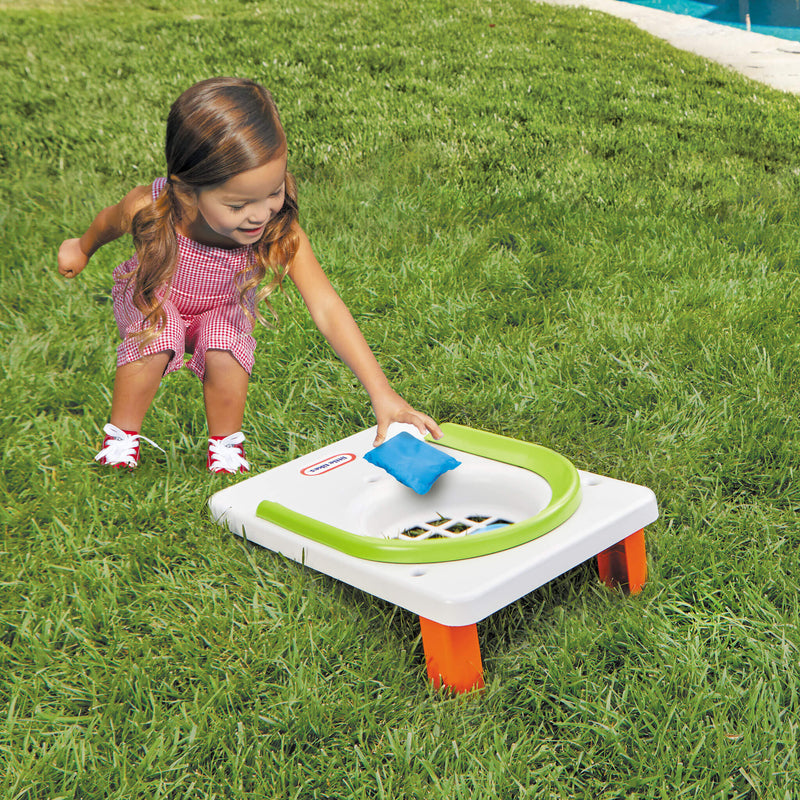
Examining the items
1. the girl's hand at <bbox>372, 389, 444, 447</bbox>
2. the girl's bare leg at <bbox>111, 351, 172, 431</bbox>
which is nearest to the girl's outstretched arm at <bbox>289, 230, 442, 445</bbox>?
the girl's hand at <bbox>372, 389, 444, 447</bbox>

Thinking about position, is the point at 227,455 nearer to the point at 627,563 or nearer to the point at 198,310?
the point at 198,310

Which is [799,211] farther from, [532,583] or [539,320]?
[532,583]

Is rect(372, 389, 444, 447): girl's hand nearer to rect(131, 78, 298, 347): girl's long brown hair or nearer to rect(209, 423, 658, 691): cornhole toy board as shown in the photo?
rect(209, 423, 658, 691): cornhole toy board

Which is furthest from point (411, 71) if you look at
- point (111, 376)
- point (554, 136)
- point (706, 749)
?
point (706, 749)

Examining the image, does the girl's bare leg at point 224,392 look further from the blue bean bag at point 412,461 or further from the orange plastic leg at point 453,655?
the orange plastic leg at point 453,655

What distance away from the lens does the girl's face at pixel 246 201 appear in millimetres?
1841

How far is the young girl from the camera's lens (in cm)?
183

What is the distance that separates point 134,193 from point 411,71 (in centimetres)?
435

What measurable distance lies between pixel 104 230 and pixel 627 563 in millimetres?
1338

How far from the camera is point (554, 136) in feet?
16.2

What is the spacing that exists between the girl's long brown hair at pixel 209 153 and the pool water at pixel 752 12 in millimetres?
12456

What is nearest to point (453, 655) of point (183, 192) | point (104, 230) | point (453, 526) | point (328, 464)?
point (453, 526)

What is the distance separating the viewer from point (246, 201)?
1877 millimetres

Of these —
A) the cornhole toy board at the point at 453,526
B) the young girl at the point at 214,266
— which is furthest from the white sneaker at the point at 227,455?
the cornhole toy board at the point at 453,526
